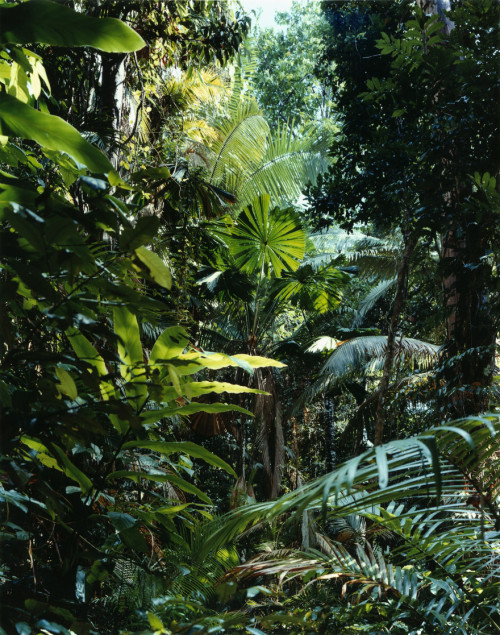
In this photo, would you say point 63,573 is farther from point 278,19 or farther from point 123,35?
point 278,19

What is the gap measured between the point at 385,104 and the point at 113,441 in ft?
11.2

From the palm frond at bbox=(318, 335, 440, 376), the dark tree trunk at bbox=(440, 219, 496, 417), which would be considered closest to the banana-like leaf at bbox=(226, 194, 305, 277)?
the palm frond at bbox=(318, 335, 440, 376)

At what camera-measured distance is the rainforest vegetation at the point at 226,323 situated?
945mm

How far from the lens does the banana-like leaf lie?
19.1 ft

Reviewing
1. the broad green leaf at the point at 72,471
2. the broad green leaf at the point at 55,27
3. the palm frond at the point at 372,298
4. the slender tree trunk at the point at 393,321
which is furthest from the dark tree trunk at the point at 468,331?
the palm frond at the point at 372,298

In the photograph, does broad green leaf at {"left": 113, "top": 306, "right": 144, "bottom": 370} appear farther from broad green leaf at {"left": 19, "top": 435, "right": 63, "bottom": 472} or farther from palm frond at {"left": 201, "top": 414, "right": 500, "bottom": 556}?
palm frond at {"left": 201, "top": 414, "right": 500, "bottom": 556}

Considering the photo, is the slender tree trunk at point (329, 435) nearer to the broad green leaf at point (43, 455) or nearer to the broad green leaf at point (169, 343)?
the broad green leaf at point (169, 343)

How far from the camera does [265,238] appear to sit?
599cm

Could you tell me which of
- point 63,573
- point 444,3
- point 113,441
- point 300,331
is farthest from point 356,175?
point 300,331

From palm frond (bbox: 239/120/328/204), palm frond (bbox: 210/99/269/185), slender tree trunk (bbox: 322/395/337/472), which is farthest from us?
slender tree trunk (bbox: 322/395/337/472)

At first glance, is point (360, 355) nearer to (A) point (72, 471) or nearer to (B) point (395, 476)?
(B) point (395, 476)

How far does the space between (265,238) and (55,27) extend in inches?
203

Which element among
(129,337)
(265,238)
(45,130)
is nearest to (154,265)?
(45,130)

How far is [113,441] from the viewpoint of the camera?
1.53 m
